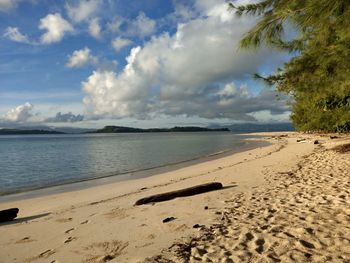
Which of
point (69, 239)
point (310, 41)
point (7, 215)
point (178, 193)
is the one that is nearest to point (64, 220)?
point (7, 215)

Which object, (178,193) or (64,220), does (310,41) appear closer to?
(178,193)

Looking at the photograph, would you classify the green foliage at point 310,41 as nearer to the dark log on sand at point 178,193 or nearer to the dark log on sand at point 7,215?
the dark log on sand at point 178,193

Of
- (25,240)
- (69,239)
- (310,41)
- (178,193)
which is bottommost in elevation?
(25,240)

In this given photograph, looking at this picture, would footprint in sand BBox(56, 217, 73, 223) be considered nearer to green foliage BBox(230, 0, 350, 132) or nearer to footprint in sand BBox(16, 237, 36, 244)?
footprint in sand BBox(16, 237, 36, 244)

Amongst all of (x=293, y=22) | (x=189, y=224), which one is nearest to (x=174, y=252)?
(x=189, y=224)

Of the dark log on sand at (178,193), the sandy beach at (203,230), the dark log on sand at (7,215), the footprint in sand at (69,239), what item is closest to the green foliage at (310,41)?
the sandy beach at (203,230)

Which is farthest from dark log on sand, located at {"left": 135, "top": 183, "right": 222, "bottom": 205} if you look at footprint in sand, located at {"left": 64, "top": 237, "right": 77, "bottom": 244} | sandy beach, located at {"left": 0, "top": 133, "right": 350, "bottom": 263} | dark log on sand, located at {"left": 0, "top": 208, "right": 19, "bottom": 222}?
dark log on sand, located at {"left": 0, "top": 208, "right": 19, "bottom": 222}

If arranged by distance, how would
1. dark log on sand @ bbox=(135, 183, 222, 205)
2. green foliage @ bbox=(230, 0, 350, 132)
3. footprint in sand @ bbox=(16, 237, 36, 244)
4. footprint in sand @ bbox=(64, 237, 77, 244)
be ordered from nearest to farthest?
green foliage @ bbox=(230, 0, 350, 132)
footprint in sand @ bbox=(64, 237, 77, 244)
footprint in sand @ bbox=(16, 237, 36, 244)
dark log on sand @ bbox=(135, 183, 222, 205)

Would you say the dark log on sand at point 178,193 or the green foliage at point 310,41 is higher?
the green foliage at point 310,41

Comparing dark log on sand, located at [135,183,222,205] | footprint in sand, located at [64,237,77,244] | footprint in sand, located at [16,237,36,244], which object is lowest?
footprint in sand, located at [16,237,36,244]

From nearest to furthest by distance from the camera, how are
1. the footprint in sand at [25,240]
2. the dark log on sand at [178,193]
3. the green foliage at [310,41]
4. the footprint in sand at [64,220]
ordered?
the green foliage at [310,41]
the footprint in sand at [25,240]
the footprint in sand at [64,220]
the dark log on sand at [178,193]

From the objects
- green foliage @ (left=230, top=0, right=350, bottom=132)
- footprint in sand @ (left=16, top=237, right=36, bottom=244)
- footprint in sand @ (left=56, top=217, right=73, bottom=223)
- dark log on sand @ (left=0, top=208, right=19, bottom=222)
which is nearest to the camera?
green foliage @ (left=230, top=0, right=350, bottom=132)

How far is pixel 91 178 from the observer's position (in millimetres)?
23609

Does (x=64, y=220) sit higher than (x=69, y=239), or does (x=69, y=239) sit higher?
(x=69, y=239)
